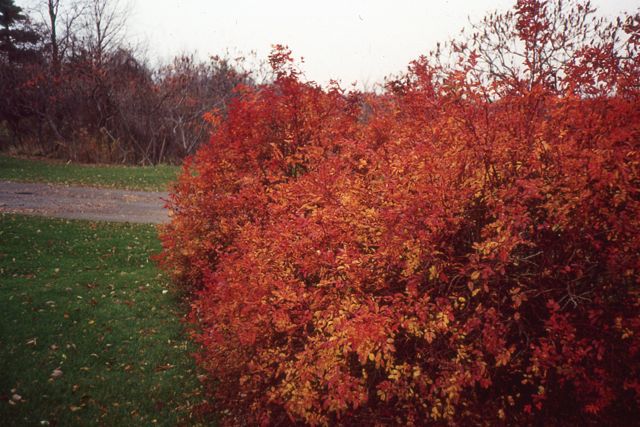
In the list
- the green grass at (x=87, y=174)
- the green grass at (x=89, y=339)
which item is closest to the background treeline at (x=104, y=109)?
the green grass at (x=87, y=174)

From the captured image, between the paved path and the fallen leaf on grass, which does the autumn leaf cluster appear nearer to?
the fallen leaf on grass

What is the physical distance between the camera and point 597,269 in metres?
3.75

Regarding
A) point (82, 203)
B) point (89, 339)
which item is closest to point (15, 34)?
point (82, 203)

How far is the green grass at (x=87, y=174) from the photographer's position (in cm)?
1806

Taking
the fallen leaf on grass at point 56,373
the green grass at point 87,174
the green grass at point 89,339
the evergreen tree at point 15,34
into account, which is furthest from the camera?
the evergreen tree at point 15,34

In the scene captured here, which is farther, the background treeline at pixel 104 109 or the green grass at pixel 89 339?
the background treeline at pixel 104 109

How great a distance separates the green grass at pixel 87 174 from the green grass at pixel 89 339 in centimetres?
889

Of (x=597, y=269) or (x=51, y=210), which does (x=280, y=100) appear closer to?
(x=597, y=269)

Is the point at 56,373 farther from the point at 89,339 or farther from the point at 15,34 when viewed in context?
the point at 15,34

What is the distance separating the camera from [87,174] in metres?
20.0

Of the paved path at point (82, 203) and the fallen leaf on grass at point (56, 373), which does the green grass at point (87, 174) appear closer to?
the paved path at point (82, 203)

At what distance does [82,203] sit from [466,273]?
45.5 feet

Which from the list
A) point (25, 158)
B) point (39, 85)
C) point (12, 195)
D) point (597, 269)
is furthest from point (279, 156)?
point (39, 85)

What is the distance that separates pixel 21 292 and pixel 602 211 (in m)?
7.84
